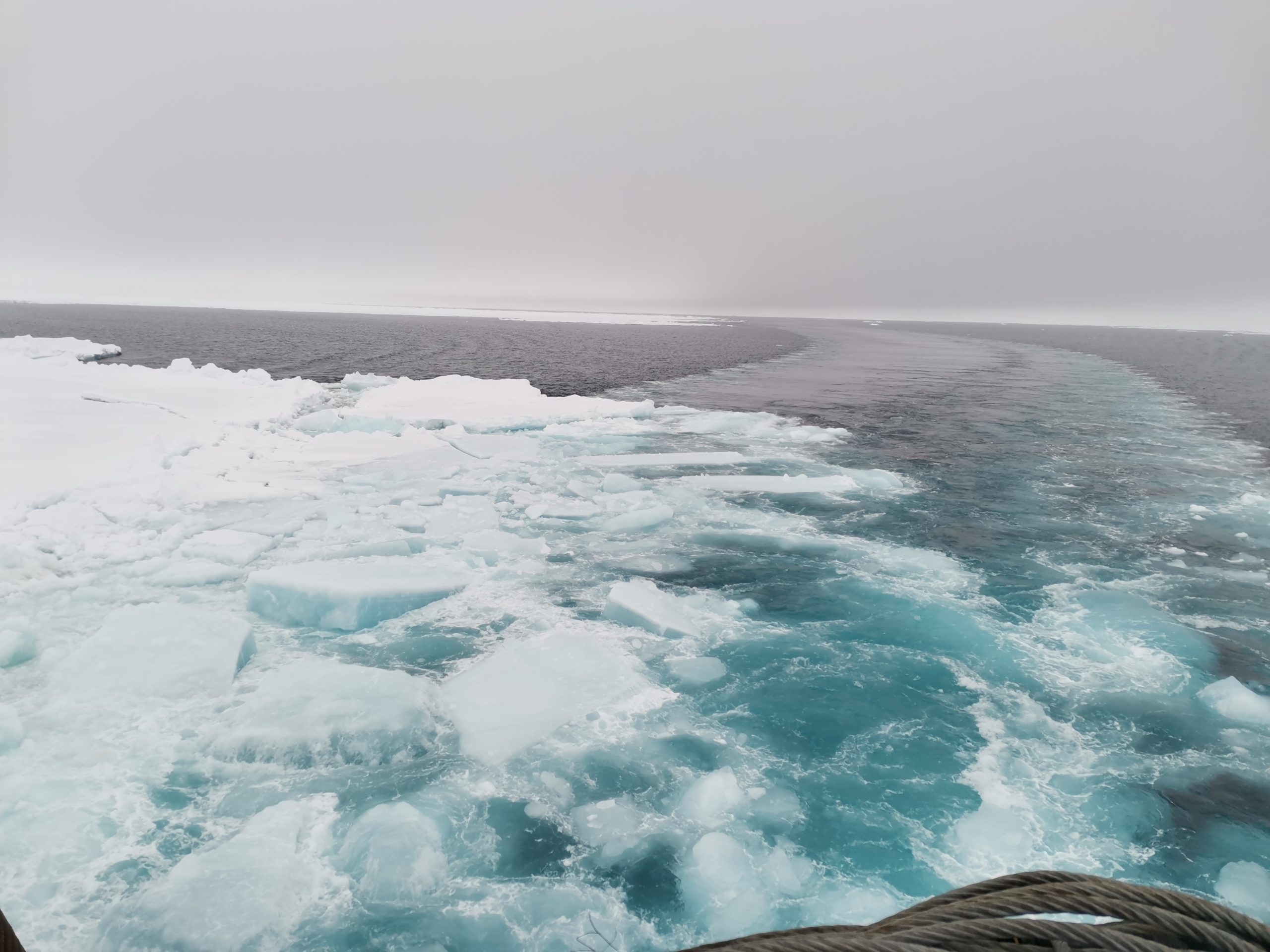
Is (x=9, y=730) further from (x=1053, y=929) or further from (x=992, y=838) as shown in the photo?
(x=992, y=838)

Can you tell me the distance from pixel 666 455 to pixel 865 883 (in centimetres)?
982

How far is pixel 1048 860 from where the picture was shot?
148 inches

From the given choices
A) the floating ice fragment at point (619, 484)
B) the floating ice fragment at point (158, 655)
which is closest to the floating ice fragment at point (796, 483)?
the floating ice fragment at point (619, 484)

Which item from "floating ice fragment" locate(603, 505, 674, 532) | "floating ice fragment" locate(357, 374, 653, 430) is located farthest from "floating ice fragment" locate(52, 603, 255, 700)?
"floating ice fragment" locate(357, 374, 653, 430)

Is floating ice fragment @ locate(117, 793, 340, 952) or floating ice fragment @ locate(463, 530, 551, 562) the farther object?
floating ice fragment @ locate(463, 530, 551, 562)

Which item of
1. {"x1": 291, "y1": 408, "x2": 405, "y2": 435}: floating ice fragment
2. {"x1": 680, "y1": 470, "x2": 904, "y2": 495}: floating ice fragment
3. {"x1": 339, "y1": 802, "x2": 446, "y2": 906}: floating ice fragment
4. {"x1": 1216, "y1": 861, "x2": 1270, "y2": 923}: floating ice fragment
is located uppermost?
{"x1": 291, "y1": 408, "x2": 405, "y2": 435}: floating ice fragment

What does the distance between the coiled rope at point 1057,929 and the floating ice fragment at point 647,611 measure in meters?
4.72

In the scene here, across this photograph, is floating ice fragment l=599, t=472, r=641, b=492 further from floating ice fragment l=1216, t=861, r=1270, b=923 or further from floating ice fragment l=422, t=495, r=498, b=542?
floating ice fragment l=1216, t=861, r=1270, b=923

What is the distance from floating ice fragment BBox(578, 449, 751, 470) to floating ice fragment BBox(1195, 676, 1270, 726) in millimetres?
8053

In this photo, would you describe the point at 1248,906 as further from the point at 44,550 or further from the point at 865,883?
the point at 44,550

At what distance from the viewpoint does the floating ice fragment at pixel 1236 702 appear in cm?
518

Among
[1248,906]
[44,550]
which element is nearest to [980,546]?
[1248,906]

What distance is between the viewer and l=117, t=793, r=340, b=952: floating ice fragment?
3199 millimetres

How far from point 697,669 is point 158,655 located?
3880 mm
